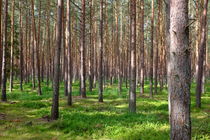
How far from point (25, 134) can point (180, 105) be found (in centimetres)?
535

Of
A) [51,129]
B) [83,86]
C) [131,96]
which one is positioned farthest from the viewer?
[83,86]

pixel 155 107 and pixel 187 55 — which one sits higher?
pixel 187 55

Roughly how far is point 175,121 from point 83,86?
12540mm

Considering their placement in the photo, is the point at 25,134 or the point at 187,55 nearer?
the point at 187,55

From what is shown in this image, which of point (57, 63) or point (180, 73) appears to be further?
point (57, 63)

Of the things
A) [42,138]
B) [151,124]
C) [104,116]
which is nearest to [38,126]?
[42,138]

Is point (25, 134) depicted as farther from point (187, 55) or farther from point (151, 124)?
point (187, 55)

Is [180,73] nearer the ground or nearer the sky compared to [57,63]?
nearer the ground

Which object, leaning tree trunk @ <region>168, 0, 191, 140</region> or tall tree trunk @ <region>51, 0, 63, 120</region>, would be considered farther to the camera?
tall tree trunk @ <region>51, 0, 63, 120</region>

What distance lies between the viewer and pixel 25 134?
7035 mm

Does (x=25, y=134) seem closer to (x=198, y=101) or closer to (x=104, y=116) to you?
(x=104, y=116)

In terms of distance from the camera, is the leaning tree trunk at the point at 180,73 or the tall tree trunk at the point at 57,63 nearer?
the leaning tree trunk at the point at 180,73

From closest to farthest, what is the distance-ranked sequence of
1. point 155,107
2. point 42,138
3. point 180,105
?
point 180,105, point 42,138, point 155,107

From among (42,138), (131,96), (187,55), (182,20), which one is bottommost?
(42,138)
